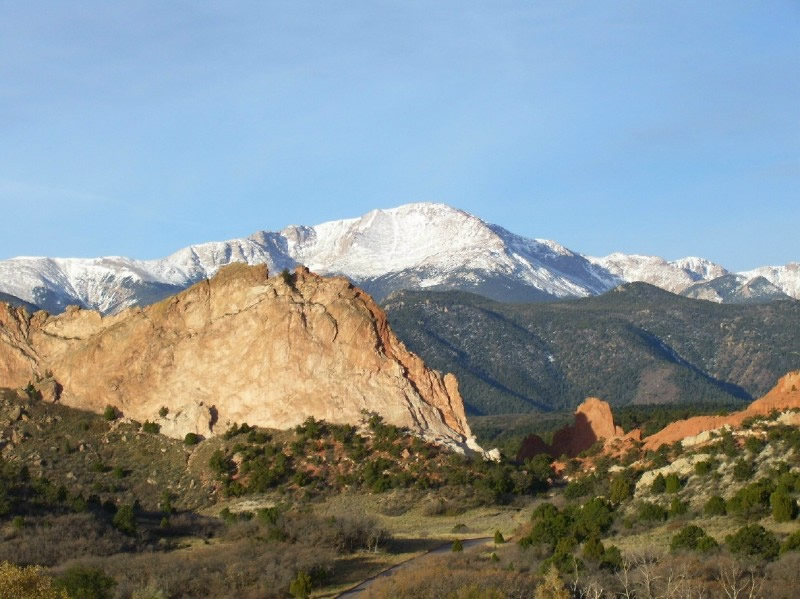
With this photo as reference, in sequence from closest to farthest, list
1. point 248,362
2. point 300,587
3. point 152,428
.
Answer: point 300,587
point 152,428
point 248,362

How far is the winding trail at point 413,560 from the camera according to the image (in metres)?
38.5

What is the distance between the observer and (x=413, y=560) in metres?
43.4

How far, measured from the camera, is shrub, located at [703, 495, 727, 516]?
4541 cm

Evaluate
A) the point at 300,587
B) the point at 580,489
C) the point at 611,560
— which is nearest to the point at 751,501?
the point at 611,560

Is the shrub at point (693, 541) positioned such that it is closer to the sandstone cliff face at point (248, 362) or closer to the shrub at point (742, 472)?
the shrub at point (742, 472)

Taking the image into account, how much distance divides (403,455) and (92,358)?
20575mm

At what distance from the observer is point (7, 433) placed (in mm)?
69500

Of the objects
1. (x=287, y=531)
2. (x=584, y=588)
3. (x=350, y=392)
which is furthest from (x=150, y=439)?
(x=584, y=588)

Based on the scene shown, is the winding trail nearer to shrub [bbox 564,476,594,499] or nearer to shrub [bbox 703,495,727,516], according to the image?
shrub [bbox 703,495,727,516]

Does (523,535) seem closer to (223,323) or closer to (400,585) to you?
(400,585)

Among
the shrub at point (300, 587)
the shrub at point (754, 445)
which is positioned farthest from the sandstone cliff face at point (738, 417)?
the shrub at point (300, 587)

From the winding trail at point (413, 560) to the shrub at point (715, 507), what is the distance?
846 cm

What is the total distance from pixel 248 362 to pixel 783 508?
36.3m

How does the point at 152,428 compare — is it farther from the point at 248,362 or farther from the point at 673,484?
the point at 673,484
